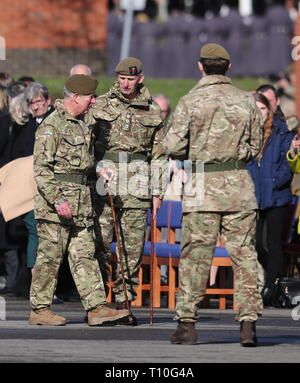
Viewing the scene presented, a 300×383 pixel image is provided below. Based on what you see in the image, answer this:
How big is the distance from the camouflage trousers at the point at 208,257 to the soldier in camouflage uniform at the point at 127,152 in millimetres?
1696

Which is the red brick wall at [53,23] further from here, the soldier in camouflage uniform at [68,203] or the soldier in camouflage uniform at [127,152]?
the soldier in camouflage uniform at [68,203]

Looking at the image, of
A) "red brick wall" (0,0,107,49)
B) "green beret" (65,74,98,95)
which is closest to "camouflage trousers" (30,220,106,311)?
"green beret" (65,74,98,95)

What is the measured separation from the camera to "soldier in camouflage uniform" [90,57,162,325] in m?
13.3

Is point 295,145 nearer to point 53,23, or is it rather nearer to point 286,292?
point 286,292

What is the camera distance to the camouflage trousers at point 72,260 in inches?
509

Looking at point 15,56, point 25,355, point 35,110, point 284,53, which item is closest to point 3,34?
point 15,56

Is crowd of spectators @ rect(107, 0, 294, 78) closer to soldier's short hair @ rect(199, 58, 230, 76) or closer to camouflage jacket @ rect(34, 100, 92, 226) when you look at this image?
camouflage jacket @ rect(34, 100, 92, 226)

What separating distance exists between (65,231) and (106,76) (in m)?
20.9

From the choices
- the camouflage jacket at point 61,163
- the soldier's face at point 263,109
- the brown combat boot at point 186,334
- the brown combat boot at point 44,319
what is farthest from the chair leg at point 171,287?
the brown combat boot at point 186,334

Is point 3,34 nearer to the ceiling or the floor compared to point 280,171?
nearer to the ceiling

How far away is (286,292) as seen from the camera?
51.0 feet

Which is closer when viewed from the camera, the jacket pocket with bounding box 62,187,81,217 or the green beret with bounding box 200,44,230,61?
the green beret with bounding box 200,44,230,61

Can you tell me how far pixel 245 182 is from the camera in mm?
11742
